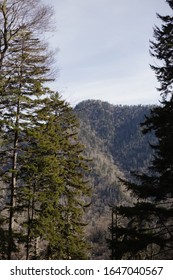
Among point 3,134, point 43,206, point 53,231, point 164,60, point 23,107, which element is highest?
point 164,60

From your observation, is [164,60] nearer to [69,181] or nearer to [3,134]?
[3,134]

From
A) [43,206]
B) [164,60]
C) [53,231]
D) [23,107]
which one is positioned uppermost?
[164,60]

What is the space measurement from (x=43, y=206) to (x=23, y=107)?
552 cm

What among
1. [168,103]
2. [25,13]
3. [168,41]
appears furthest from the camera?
[168,41]

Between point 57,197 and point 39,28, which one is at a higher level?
point 39,28

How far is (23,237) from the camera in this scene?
1524cm

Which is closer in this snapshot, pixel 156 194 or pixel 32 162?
pixel 156 194

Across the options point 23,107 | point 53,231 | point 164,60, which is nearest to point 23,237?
point 53,231

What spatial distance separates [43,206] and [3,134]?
4.94 metres

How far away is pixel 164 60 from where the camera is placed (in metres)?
13.9
